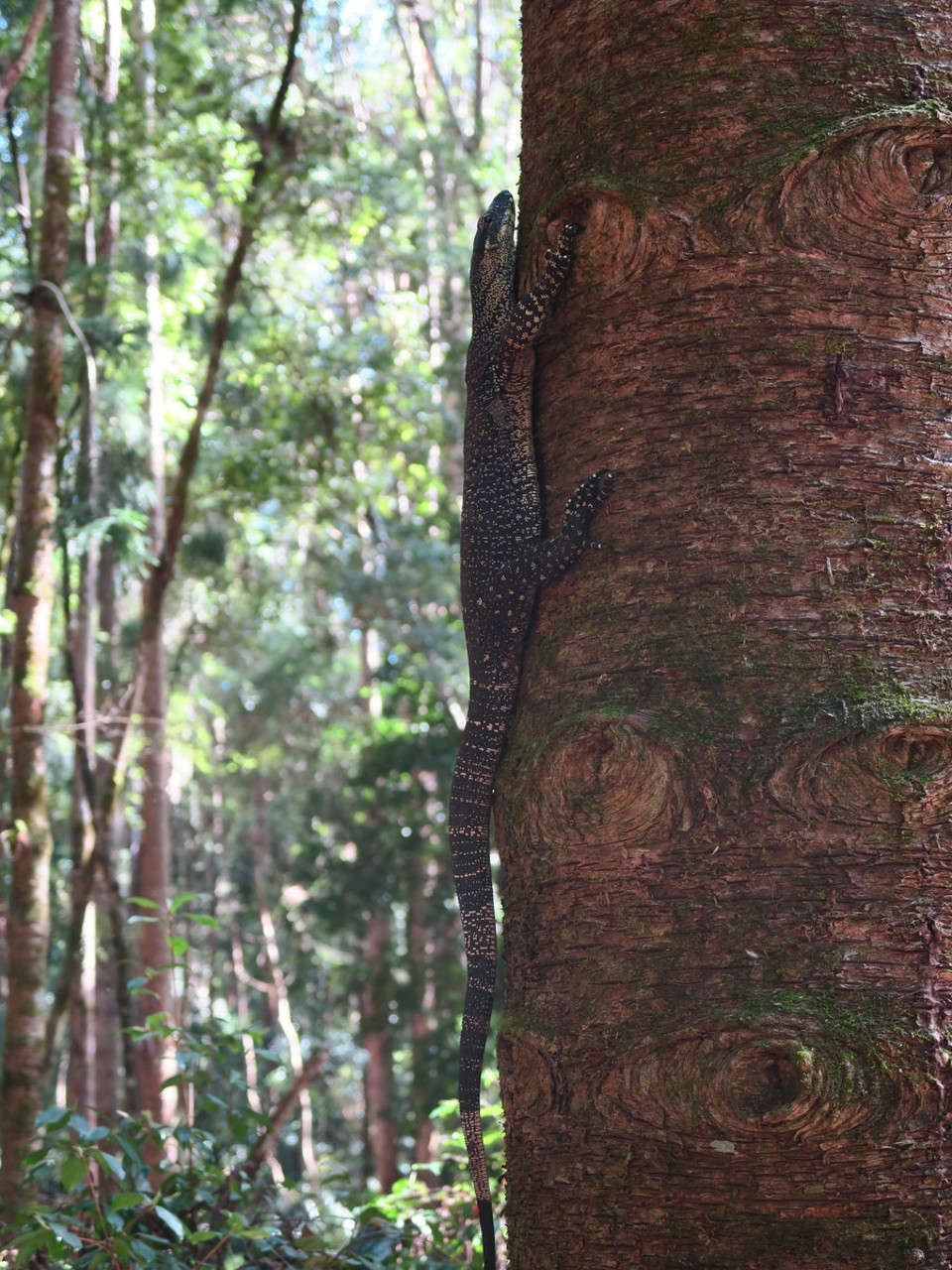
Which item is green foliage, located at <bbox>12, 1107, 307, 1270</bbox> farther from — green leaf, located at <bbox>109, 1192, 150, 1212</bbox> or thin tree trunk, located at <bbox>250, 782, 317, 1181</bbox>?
thin tree trunk, located at <bbox>250, 782, 317, 1181</bbox>

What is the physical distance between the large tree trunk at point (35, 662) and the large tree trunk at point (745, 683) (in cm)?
298

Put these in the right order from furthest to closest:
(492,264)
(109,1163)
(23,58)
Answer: (23,58), (492,264), (109,1163)

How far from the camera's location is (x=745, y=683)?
65.8 inches

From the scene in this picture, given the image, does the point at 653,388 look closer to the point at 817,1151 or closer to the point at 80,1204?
the point at 817,1151

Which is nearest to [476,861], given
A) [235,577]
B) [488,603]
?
[488,603]

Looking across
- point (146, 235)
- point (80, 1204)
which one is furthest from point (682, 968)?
point (146, 235)

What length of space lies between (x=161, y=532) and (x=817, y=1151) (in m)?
7.93

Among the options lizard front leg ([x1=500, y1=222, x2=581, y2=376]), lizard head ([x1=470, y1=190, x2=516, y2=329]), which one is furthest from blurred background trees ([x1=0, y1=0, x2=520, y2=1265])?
lizard head ([x1=470, y1=190, x2=516, y2=329])

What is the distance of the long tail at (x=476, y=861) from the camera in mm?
2678

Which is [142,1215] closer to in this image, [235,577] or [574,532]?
[574,532]

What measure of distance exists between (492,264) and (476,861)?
80.4 inches

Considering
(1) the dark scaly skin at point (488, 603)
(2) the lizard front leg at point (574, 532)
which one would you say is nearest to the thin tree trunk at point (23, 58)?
(1) the dark scaly skin at point (488, 603)

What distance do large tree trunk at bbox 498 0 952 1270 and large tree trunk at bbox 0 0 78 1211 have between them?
2.98 meters

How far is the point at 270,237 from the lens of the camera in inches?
466
